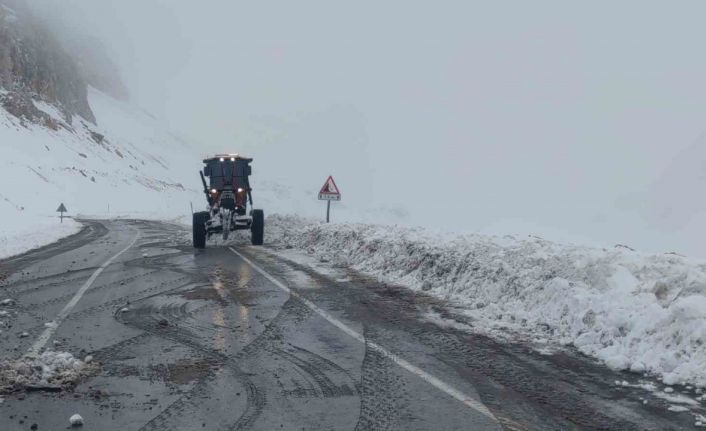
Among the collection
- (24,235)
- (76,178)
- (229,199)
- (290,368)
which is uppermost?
(76,178)

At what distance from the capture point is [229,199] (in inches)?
729

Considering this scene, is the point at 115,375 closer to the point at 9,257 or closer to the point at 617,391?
the point at 617,391

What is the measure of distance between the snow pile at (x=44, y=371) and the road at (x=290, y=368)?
0.16 m

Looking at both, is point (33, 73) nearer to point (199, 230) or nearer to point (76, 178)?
point (76, 178)

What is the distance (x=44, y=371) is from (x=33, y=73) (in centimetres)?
9922

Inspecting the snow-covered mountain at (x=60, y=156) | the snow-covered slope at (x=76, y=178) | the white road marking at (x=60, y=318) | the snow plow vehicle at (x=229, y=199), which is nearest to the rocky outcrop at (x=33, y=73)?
the snow-covered mountain at (x=60, y=156)

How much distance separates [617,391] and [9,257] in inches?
599

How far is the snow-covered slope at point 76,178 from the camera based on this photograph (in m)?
29.4

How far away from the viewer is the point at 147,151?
11388 centimetres

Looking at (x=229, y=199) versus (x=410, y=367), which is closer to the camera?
(x=410, y=367)

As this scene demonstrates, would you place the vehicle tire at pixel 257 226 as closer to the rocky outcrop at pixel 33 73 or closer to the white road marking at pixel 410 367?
the white road marking at pixel 410 367

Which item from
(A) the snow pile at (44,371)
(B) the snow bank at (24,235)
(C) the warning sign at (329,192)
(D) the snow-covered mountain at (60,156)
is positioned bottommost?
(A) the snow pile at (44,371)

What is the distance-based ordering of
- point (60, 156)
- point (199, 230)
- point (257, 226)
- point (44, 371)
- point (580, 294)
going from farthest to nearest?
1. point (60, 156)
2. point (257, 226)
3. point (199, 230)
4. point (580, 294)
5. point (44, 371)

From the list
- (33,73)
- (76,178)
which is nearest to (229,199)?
(76,178)
